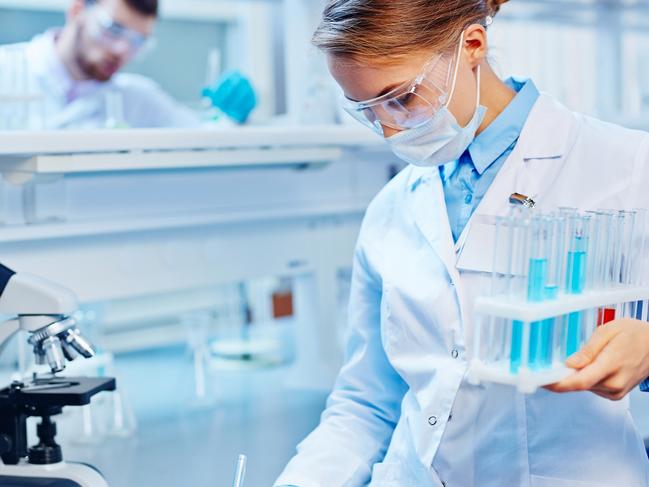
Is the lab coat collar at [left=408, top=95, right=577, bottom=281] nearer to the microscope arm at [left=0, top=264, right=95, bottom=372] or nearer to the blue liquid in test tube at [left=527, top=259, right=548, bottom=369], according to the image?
the blue liquid in test tube at [left=527, top=259, right=548, bottom=369]

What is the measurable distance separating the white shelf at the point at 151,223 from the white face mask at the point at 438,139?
2.51ft

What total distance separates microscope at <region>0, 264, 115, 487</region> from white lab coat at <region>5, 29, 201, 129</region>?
1650 mm

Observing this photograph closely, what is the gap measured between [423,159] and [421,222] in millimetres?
115

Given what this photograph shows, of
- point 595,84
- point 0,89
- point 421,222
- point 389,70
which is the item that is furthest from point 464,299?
point 595,84

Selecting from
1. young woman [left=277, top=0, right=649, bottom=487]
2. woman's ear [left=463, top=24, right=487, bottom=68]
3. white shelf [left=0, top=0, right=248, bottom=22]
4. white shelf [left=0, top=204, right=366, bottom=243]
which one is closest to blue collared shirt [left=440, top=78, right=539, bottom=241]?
young woman [left=277, top=0, right=649, bottom=487]

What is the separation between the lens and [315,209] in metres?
2.28

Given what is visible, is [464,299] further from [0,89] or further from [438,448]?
[0,89]

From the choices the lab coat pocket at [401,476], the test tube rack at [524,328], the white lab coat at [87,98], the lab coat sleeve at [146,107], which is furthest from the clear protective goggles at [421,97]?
the lab coat sleeve at [146,107]

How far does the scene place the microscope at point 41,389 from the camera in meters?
1.32

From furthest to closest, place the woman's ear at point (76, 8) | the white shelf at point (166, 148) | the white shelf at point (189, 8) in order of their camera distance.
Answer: the white shelf at point (189, 8), the woman's ear at point (76, 8), the white shelf at point (166, 148)

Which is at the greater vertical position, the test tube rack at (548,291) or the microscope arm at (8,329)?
the test tube rack at (548,291)

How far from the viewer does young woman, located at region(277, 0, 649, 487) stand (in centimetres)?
132

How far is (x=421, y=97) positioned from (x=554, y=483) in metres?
0.60

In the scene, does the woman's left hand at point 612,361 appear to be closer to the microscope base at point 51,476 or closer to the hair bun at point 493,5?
the hair bun at point 493,5
